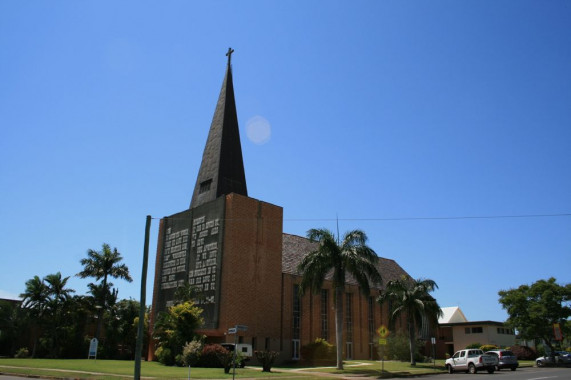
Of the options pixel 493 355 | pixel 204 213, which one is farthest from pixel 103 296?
pixel 493 355

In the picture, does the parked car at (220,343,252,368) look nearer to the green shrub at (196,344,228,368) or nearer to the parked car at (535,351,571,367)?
the green shrub at (196,344,228,368)

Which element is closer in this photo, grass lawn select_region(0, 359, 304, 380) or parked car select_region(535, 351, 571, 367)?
grass lawn select_region(0, 359, 304, 380)

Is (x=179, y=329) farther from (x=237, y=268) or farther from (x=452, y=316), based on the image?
(x=452, y=316)

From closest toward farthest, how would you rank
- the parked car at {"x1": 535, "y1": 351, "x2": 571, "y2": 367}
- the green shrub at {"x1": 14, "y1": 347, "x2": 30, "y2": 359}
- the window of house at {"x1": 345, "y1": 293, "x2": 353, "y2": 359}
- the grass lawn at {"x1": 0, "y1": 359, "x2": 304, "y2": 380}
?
the grass lawn at {"x1": 0, "y1": 359, "x2": 304, "y2": 380}, the parked car at {"x1": 535, "y1": 351, "x2": 571, "y2": 367}, the green shrub at {"x1": 14, "y1": 347, "x2": 30, "y2": 359}, the window of house at {"x1": 345, "y1": 293, "x2": 353, "y2": 359}

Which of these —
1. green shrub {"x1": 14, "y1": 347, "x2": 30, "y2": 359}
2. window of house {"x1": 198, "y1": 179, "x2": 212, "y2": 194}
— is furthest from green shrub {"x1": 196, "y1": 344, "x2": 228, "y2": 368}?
green shrub {"x1": 14, "y1": 347, "x2": 30, "y2": 359}

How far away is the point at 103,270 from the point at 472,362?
3994 centimetres

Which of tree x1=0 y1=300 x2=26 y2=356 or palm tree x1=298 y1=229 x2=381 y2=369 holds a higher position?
palm tree x1=298 y1=229 x2=381 y2=369

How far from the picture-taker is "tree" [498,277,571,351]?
159ft

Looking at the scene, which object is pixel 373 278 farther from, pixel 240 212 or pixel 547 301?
pixel 547 301

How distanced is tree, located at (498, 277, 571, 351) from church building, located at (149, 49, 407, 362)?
1601cm

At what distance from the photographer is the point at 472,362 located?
32.2 meters

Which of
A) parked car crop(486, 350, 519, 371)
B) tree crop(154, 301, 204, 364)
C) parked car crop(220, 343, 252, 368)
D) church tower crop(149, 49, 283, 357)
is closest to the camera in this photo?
parked car crop(486, 350, 519, 371)

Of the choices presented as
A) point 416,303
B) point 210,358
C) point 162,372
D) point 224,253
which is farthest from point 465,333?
point 162,372

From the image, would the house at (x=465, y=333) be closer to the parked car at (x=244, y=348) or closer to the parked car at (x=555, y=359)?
the parked car at (x=555, y=359)
